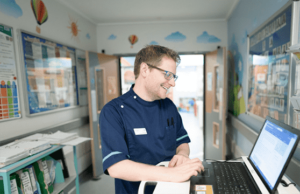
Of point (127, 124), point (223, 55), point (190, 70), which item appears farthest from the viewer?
point (190, 70)

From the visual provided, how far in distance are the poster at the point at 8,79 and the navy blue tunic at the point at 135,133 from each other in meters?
1.41

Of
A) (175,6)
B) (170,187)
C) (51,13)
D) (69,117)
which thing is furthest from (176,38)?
(170,187)

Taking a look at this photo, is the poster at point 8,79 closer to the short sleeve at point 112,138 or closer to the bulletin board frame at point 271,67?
the short sleeve at point 112,138

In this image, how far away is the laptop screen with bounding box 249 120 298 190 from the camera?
2.10 feet

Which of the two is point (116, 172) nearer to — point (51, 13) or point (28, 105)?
point (28, 105)

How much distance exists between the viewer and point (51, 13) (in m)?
2.52

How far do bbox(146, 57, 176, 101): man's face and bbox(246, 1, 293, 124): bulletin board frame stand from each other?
850mm

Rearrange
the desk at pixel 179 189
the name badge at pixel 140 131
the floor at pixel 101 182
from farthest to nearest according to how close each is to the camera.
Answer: the floor at pixel 101 182, the name badge at pixel 140 131, the desk at pixel 179 189

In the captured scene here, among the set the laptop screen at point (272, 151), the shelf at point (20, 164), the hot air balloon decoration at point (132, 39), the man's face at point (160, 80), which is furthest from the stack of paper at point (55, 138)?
the hot air balloon decoration at point (132, 39)

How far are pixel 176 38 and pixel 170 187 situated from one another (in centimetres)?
328

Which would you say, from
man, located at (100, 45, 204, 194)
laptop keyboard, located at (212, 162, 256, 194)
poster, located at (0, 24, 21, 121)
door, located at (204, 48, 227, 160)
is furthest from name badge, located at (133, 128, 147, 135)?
door, located at (204, 48, 227, 160)

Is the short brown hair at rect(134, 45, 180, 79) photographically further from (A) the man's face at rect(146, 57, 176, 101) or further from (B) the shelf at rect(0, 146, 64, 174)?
(B) the shelf at rect(0, 146, 64, 174)

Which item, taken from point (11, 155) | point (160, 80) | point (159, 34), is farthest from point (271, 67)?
point (159, 34)

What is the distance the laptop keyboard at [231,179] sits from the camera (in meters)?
0.75
